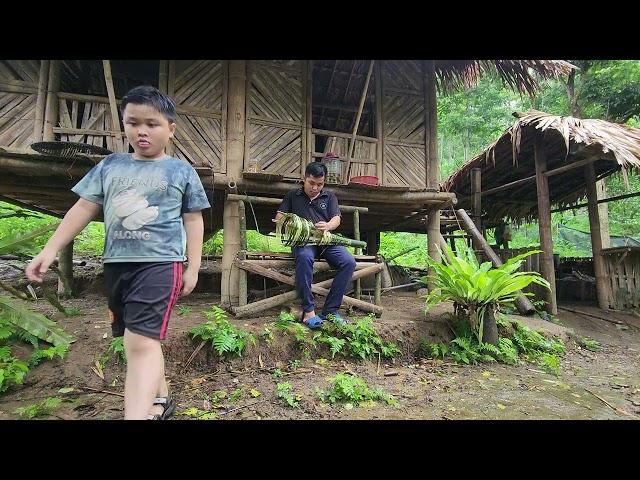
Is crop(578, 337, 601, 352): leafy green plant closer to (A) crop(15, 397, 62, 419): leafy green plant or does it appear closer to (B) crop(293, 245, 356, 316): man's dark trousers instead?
(B) crop(293, 245, 356, 316): man's dark trousers

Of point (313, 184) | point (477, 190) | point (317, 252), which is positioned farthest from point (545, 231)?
point (313, 184)

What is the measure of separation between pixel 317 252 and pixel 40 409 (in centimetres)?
294

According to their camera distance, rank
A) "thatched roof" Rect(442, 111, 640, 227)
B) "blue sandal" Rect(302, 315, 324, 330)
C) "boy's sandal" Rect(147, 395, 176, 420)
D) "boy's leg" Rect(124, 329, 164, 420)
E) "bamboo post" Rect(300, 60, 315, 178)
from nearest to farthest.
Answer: "boy's leg" Rect(124, 329, 164, 420) < "boy's sandal" Rect(147, 395, 176, 420) < "blue sandal" Rect(302, 315, 324, 330) < "thatched roof" Rect(442, 111, 640, 227) < "bamboo post" Rect(300, 60, 315, 178)

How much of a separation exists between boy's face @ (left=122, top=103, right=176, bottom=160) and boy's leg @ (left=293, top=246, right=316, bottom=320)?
2.35 meters

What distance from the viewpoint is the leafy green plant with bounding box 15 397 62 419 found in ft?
7.79

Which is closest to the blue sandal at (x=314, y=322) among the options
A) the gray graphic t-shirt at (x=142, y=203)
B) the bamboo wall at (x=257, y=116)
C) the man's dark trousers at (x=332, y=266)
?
the man's dark trousers at (x=332, y=266)

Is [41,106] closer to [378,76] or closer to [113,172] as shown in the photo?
[113,172]

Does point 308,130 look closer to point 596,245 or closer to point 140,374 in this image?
point 140,374

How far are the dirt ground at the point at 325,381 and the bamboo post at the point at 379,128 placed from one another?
8.84ft

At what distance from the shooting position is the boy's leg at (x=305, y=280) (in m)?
4.10

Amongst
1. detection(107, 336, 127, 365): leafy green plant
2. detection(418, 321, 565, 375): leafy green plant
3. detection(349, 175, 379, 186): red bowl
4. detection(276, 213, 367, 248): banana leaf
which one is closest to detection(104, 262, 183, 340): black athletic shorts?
detection(107, 336, 127, 365): leafy green plant

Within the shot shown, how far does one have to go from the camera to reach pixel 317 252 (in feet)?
14.6

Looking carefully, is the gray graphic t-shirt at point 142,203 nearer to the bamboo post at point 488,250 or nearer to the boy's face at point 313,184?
the boy's face at point 313,184


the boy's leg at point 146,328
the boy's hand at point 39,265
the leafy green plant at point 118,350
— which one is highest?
the boy's hand at point 39,265
